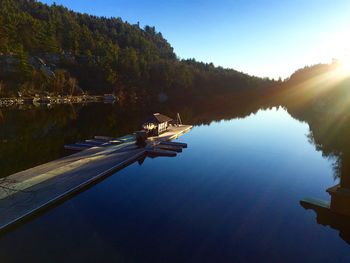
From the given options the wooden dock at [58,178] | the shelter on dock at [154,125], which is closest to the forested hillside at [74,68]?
the shelter on dock at [154,125]

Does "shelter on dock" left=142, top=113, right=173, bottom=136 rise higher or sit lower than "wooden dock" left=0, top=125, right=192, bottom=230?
higher

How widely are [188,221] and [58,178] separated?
28.7 feet

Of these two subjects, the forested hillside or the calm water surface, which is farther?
the forested hillside

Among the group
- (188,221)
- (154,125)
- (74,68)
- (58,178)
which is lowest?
(188,221)

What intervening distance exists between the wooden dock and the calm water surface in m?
0.60

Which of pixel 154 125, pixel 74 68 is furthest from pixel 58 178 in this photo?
pixel 74 68

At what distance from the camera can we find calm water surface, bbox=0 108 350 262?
10805 millimetres

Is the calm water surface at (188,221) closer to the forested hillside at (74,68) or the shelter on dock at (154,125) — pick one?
the shelter on dock at (154,125)

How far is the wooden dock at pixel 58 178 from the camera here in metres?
13.3

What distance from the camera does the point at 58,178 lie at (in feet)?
56.8

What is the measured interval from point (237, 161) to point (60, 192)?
1527cm

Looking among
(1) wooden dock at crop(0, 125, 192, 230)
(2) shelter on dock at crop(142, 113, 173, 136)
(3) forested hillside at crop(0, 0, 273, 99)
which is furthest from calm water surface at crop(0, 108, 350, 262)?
(3) forested hillside at crop(0, 0, 273, 99)

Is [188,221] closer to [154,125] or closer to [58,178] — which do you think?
[58,178]

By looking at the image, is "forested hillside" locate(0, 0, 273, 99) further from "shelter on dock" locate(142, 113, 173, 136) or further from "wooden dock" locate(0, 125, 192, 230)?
"wooden dock" locate(0, 125, 192, 230)
